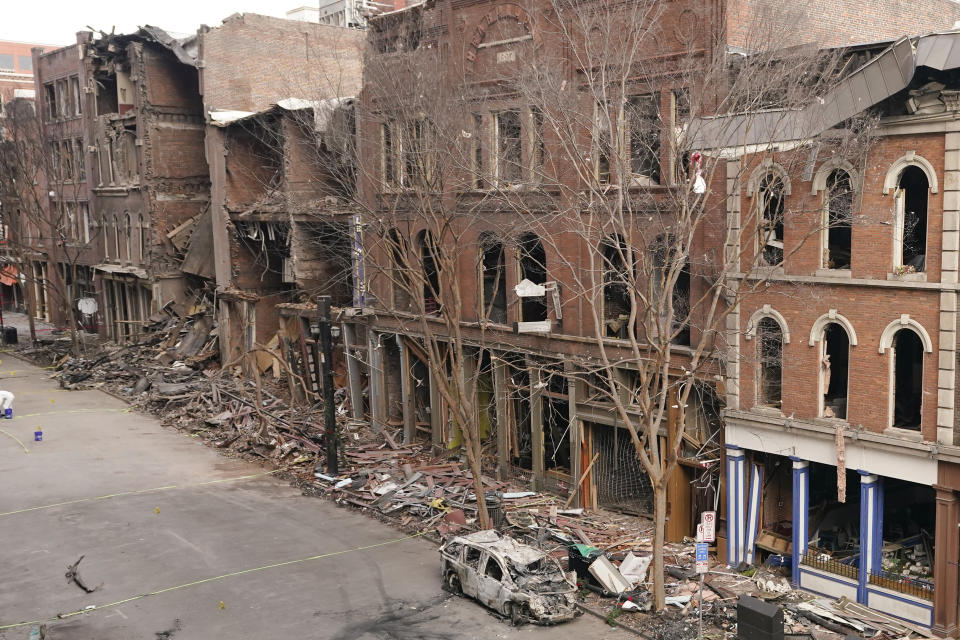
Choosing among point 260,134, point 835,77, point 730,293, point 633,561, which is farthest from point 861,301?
point 260,134

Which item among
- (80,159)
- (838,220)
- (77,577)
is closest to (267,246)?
(80,159)

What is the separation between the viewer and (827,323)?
19.0 m

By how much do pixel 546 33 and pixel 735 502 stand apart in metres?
12.7

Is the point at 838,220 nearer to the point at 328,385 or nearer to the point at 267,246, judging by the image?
the point at 328,385

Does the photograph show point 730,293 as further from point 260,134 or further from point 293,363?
point 260,134

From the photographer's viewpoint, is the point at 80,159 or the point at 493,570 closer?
the point at 493,570

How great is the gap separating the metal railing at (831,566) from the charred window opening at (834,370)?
294cm

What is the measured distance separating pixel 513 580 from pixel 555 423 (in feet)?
29.3

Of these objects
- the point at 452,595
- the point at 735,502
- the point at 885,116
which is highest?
the point at 885,116

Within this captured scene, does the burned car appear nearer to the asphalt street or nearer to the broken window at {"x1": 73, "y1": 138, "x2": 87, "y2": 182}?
the asphalt street

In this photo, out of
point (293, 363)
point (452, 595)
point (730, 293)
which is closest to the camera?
point (452, 595)

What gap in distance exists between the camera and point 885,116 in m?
17.5

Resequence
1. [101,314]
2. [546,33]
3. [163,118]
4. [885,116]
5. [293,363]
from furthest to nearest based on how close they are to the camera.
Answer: [101,314] → [163,118] → [293,363] → [546,33] → [885,116]

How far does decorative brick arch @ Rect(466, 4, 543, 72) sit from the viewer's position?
25578 millimetres
